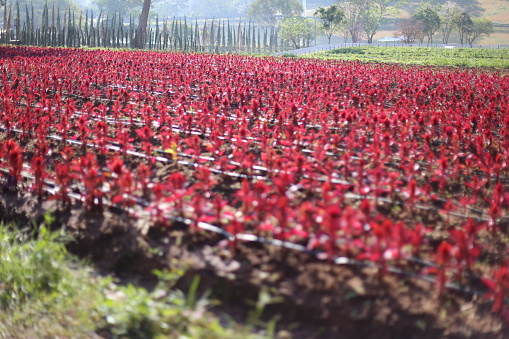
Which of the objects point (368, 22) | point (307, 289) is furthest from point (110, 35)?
point (307, 289)

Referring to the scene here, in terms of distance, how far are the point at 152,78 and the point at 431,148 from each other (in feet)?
22.2

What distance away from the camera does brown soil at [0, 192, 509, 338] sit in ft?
9.17

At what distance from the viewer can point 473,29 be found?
5128 cm

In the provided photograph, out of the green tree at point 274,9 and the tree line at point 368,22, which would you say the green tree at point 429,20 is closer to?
the tree line at point 368,22

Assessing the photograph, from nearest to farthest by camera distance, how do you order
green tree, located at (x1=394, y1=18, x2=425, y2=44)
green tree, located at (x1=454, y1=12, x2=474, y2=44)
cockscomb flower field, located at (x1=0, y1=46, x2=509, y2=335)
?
1. cockscomb flower field, located at (x1=0, y1=46, x2=509, y2=335)
2. green tree, located at (x1=454, y1=12, x2=474, y2=44)
3. green tree, located at (x1=394, y1=18, x2=425, y2=44)

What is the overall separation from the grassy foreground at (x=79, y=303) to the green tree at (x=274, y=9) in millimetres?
63875

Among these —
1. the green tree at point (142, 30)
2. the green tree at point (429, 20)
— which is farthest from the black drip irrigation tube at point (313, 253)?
the green tree at point (429, 20)

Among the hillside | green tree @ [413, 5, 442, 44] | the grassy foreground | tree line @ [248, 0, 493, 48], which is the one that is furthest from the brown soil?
the hillside

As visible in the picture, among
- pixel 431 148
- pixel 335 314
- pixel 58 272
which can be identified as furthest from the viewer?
pixel 431 148

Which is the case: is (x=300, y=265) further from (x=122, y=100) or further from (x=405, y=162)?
(x=122, y=100)

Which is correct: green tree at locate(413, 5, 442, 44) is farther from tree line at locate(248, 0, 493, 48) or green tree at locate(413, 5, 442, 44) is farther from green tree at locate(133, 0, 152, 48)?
green tree at locate(133, 0, 152, 48)

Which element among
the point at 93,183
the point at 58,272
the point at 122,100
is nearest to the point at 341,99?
the point at 122,100

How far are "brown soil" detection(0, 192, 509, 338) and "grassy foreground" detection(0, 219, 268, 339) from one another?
155 millimetres

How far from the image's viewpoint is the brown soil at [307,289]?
2.79 meters
